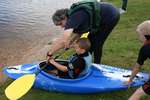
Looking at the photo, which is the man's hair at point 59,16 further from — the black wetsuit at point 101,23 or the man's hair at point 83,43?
the man's hair at point 83,43

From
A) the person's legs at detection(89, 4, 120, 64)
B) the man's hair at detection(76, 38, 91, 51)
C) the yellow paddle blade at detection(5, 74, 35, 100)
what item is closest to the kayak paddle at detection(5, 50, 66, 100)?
the yellow paddle blade at detection(5, 74, 35, 100)

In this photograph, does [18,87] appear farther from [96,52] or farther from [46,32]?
[46,32]

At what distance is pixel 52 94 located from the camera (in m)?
6.07

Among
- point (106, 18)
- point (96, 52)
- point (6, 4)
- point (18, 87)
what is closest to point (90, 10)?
point (106, 18)

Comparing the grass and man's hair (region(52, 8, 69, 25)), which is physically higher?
man's hair (region(52, 8, 69, 25))

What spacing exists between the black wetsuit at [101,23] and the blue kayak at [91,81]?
36cm

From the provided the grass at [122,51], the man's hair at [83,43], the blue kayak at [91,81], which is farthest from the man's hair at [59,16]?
the grass at [122,51]

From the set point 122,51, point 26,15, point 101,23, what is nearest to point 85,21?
point 101,23

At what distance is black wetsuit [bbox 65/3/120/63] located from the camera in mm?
5562

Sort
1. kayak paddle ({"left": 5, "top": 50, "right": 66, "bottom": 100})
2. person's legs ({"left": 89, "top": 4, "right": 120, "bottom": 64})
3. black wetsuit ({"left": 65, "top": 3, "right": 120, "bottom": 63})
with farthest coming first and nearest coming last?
person's legs ({"left": 89, "top": 4, "right": 120, "bottom": 64}) → kayak paddle ({"left": 5, "top": 50, "right": 66, "bottom": 100}) → black wetsuit ({"left": 65, "top": 3, "right": 120, "bottom": 63})

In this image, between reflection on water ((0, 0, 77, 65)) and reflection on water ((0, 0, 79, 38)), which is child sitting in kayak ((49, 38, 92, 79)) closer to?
reflection on water ((0, 0, 77, 65))

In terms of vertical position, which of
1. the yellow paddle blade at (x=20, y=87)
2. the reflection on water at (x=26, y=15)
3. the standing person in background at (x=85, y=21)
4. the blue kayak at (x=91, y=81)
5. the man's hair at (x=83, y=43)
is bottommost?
the reflection on water at (x=26, y=15)

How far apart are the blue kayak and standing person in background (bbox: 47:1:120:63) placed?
0.41 m

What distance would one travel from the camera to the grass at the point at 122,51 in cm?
597
